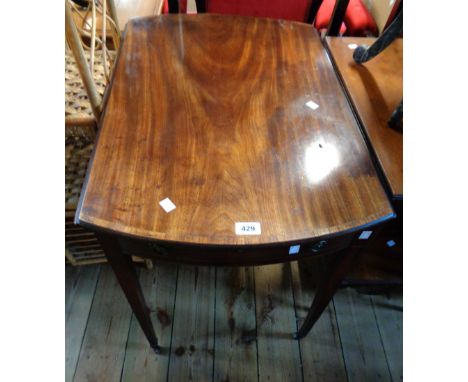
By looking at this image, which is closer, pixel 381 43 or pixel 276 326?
pixel 381 43

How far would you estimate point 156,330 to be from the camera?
1.15 m

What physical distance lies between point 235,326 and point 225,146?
0.76 m

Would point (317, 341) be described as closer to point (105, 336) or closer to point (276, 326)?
point (276, 326)

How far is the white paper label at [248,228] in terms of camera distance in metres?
0.58

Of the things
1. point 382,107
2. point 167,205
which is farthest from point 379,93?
point 167,205

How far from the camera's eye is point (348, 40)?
1.03m

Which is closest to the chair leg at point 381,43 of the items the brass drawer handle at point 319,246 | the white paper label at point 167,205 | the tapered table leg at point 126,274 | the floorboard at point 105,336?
the brass drawer handle at point 319,246

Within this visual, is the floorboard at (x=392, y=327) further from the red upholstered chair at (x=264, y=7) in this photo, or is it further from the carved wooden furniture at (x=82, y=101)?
the red upholstered chair at (x=264, y=7)

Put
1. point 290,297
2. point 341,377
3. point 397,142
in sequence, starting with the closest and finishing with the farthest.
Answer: point 397,142 → point 341,377 → point 290,297

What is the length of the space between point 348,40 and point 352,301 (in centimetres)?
97

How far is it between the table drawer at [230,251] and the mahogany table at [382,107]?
19 centimetres

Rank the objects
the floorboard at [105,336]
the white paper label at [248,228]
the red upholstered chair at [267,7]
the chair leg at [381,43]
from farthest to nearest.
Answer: the red upholstered chair at [267,7] < the floorboard at [105,336] < the chair leg at [381,43] < the white paper label at [248,228]

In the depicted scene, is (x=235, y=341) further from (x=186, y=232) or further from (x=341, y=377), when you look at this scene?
(x=186, y=232)
